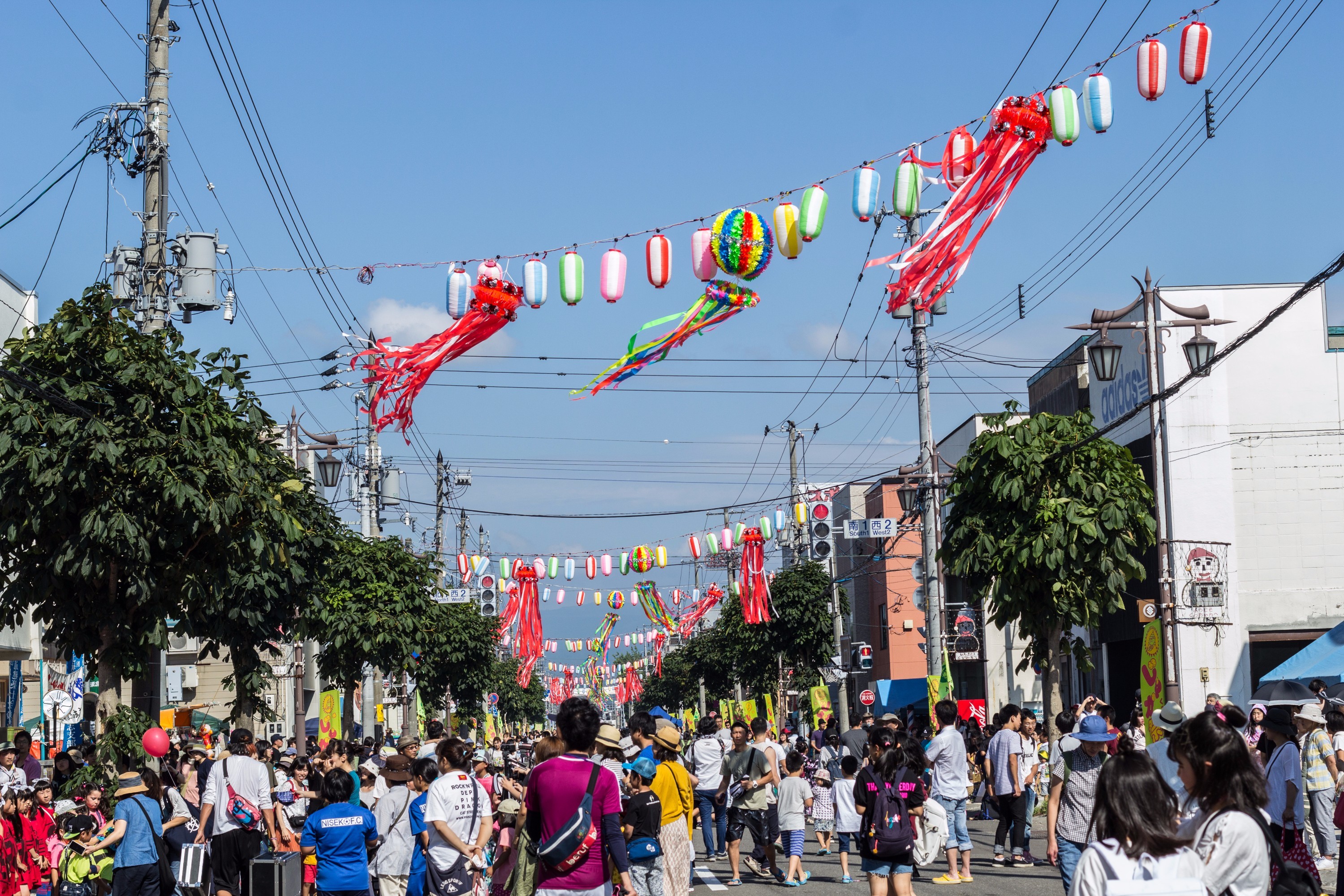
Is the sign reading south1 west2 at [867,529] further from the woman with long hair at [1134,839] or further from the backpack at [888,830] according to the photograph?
the woman with long hair at [1134,839]

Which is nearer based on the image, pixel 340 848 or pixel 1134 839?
pixel 1134 839

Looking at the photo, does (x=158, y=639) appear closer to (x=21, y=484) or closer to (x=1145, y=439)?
(x=21, y=484)

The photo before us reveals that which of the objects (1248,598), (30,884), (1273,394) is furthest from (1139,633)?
(30,884)

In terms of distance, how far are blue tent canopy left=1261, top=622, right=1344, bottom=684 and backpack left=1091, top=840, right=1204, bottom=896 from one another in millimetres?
22498

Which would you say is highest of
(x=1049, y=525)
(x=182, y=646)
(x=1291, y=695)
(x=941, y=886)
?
(x=1049, y=525)

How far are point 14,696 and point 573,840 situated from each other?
32352 millimetres

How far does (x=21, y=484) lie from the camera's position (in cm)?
1440

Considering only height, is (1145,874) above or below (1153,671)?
above

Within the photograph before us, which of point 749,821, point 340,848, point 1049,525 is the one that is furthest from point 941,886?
point 1049,525

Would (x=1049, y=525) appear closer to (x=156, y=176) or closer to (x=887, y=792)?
(x=887, y=792)

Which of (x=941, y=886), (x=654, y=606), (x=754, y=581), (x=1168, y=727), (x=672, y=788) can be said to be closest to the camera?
(x=1168, y=727)

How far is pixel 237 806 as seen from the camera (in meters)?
12.9

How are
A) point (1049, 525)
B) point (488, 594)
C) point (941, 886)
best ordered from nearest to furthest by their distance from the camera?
1. point (941, 886)
2. point (1049, 525)
3. point (488, 594)

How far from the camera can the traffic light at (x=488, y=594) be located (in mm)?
43125
